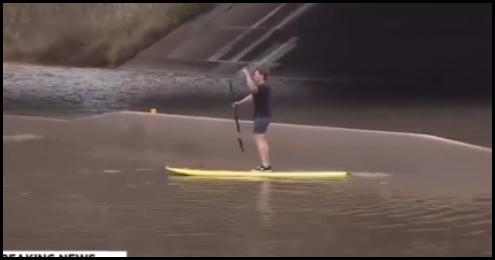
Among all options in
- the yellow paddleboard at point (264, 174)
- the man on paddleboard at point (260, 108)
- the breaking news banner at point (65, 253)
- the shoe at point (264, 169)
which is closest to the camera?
the breaking news banner at point (65, 253)

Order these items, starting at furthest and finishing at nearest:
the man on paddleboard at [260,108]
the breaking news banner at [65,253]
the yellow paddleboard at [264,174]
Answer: the man on paddleboard at [260,108] → the yellow paddleboard at [264,174] → the breaking news banner at [65,253]

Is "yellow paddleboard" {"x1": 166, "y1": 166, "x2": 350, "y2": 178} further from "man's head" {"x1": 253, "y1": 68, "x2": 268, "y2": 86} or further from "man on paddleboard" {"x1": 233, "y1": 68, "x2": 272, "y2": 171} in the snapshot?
"man's head" {"x1": 253, "y1": 68, "x2": 268, "y2": 86}

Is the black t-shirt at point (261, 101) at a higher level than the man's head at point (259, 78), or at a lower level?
lower

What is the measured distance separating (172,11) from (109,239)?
26.0 metres

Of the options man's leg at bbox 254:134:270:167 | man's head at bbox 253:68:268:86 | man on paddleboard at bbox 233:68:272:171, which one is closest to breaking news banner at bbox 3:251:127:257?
man's leg at bbox 254:134:270:167

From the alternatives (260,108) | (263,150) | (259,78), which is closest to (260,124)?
(260,108)

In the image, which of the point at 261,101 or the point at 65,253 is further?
the point at 261,101

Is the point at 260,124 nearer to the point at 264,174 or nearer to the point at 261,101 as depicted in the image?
the point at 261,101

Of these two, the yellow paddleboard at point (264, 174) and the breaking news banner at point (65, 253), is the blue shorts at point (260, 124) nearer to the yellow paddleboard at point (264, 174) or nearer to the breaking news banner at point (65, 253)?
the yellow paddleboard at point (264, 174)

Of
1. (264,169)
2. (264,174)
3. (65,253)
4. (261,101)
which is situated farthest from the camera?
(261,101)

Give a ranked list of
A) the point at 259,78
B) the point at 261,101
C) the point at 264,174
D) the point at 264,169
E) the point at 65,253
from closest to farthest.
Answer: the point at 65,253
the point at 264,174
the point at 264,169
the point at 261,101
the point at 259,78

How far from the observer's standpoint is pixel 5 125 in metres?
17.4

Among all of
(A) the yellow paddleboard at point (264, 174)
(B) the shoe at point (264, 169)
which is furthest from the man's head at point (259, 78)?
(A) the yellow paddleboard at point (264, 174)

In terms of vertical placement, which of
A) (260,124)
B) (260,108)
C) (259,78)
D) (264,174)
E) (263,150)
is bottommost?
(264,174)
